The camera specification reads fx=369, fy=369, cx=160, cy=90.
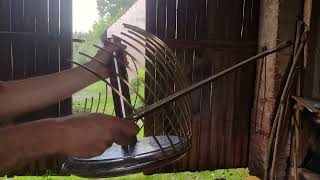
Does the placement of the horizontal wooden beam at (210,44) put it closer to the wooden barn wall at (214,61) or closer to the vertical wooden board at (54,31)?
the wooden barn wall at (214,61)

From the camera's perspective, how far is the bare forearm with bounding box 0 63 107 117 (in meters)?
1.81

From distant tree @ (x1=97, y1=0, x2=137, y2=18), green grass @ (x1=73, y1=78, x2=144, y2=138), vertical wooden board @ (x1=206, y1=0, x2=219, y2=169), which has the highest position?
distant tree @ (x1=97, y1=0, x2=137, y2=18)

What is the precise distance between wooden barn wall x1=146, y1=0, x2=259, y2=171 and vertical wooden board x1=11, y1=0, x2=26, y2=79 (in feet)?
4.28

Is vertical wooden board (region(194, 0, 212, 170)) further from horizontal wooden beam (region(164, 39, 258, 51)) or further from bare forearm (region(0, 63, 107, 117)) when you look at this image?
bare forearm (region(0, 63, 107, 117))

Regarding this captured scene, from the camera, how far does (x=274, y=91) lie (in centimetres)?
371

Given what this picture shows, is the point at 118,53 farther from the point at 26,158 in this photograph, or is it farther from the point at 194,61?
the point at 194,61

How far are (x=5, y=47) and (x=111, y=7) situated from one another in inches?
1103

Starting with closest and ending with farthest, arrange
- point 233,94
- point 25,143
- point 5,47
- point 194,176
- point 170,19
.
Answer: point 25,143 → point 5,47 → point 170,19 → point 194,176 → point 233,94

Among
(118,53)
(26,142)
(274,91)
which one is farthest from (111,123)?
(274,91)

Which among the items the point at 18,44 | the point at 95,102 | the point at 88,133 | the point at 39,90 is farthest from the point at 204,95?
the point at 95,102

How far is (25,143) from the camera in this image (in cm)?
85

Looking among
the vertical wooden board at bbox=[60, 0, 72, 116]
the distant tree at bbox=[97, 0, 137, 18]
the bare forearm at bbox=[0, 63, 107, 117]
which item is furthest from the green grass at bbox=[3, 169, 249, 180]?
the distant tree at bbox=[97, 0, 137, 18]

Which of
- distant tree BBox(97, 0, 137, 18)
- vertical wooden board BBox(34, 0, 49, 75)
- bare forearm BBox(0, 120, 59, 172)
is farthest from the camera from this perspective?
distant tree BBox(97, 0, 137, 18)

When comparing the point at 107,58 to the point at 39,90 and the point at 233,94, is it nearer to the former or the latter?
the point at 39,90
